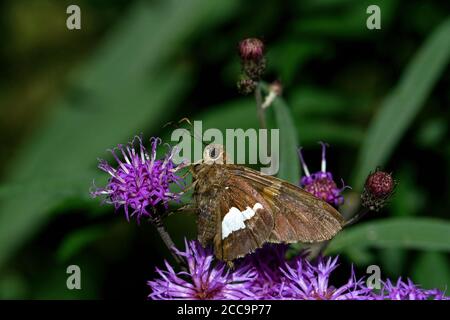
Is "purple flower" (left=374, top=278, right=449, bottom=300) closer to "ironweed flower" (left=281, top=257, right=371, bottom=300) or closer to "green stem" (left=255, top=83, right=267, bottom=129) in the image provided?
"ironweed flower" (left=281, top=257, right=371, bottom=300)

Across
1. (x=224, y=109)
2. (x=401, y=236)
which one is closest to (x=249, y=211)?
(x=401, y=236)

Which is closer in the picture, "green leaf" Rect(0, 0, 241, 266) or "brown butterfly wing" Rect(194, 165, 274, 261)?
"brown butterfly wing" Rect(194, 165, 274, 261)

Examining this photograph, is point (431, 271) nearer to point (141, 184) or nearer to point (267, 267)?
point (267, 267)

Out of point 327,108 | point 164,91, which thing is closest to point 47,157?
point 164,91

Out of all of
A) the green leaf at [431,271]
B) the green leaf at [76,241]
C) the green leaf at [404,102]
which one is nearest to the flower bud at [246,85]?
the green leaf at [404,102]

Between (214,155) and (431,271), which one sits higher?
(214,155)

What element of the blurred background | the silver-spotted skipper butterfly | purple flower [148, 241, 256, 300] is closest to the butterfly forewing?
the silver-spotted skipper butterfly
